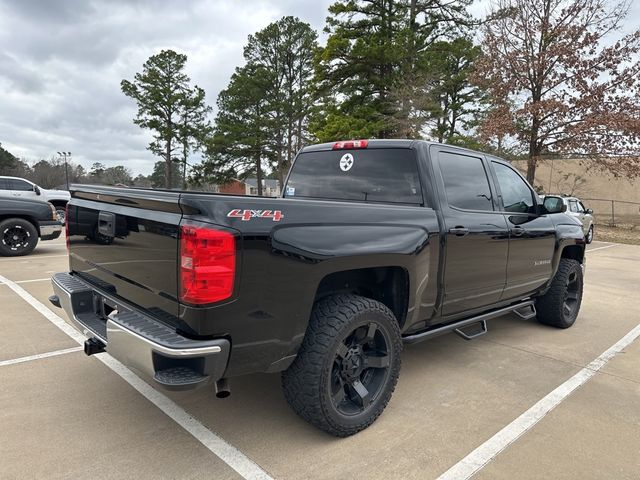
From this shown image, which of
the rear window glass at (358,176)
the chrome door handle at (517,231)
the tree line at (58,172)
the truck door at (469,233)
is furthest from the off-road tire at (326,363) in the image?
the tree line at (58,172)

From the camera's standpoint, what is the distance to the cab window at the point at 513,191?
166 inches

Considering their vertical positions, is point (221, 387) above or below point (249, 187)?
below

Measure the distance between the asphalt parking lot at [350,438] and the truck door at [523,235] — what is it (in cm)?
70

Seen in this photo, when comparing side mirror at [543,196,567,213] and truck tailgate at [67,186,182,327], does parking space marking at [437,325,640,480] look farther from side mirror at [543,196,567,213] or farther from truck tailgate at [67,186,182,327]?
truck tailgate at [67,186,182,327]

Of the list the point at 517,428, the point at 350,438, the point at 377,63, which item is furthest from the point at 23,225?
the point at 377,63

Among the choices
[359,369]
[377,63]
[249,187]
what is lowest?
[359,369]

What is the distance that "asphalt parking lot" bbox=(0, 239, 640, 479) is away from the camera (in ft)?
7.88

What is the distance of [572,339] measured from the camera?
4.77 meters

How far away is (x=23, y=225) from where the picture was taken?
30.1 ft

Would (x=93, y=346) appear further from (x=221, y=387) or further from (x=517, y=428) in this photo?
(x=517, y=428)

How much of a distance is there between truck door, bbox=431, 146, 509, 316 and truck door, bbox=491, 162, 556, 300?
178 mm

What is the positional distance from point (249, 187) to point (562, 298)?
5928 cm

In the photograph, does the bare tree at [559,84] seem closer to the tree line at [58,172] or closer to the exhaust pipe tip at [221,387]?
the exhaust pipe tip at [221,387]

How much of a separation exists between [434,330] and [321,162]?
174 cm
